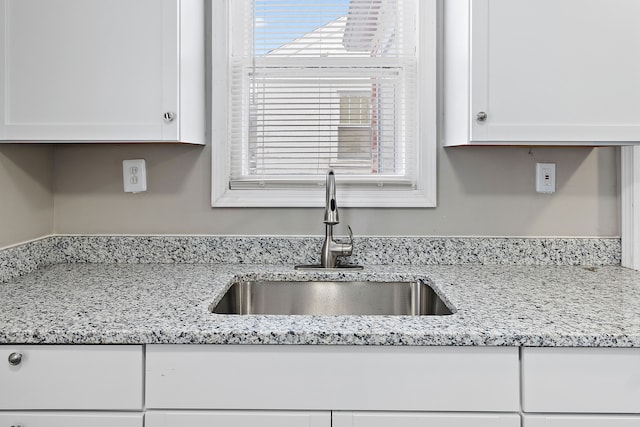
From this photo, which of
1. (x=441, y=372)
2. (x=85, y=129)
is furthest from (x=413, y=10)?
(x=441, y=372)

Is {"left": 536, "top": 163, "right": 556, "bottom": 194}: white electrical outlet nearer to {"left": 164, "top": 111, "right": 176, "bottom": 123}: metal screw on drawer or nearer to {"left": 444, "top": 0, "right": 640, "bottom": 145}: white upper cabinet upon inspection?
{"left": 444, "top": 0, "right": 640, "bottom": 145}: white upper cabinet

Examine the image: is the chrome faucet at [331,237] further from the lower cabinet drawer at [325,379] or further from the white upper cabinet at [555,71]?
the lower cabinet drawer at [325,379]

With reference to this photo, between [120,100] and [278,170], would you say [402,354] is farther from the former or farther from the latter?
[120,100]

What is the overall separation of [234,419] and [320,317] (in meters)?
0.28

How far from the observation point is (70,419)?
1.02 meters

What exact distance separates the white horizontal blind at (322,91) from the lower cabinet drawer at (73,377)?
0.88m

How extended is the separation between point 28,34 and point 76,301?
810 mm

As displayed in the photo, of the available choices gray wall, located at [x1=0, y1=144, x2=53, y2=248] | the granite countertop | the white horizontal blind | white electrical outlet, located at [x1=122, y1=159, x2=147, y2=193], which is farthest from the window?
gray wall, located at [x1=0, y1=144, x2=53, y2=248]

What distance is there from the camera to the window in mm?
1771

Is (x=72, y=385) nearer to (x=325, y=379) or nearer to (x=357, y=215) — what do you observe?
(x=325, y=379)

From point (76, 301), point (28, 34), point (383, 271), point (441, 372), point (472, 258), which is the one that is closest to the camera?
point (441, 372)

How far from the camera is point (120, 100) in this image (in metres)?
1.43

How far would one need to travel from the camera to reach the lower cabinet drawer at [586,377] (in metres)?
1.00

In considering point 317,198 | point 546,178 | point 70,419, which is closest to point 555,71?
point 546,178
